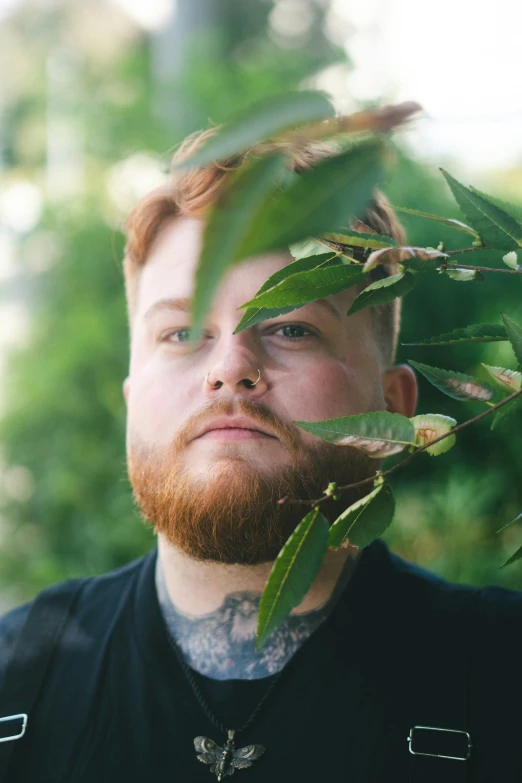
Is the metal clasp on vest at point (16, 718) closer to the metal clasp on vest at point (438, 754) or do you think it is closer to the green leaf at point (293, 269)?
the metal clasp on vest at point (438, 754)

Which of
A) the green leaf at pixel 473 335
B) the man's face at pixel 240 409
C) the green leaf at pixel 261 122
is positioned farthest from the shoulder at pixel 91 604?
the green leaf at pixel 261 122

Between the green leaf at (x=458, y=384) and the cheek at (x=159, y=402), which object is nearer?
the green leaf at (x=458, y=384)

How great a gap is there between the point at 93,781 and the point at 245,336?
2.58 feet

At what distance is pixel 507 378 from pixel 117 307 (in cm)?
316

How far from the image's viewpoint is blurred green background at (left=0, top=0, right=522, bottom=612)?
9.02 feet

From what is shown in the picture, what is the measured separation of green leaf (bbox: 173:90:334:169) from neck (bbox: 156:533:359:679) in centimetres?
102

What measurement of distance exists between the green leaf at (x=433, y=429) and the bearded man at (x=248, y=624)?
44cm

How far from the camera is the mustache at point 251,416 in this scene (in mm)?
1275

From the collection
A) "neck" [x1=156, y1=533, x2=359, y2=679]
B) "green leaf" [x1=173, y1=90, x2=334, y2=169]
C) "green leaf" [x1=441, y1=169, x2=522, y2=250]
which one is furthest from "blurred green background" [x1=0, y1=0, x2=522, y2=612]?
"green leaf" [x1=173, y1=90, x2=334, y2=169]

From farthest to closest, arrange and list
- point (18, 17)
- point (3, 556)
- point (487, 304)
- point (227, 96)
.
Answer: point (18, 17) < point (227, 96) < point (3, 556) < point (487, 304)

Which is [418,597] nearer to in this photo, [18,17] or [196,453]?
[196,453]

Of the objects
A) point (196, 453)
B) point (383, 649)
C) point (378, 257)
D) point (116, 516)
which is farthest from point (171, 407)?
point (116, 516)

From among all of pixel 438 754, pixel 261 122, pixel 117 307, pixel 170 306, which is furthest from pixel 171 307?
pixel 117 307

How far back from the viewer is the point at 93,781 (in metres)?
1.28
